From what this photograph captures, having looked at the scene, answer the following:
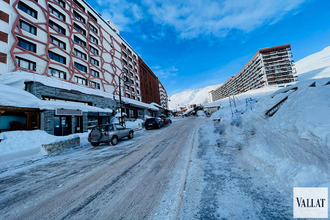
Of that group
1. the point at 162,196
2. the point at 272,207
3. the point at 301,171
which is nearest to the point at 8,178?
the point at 162,196

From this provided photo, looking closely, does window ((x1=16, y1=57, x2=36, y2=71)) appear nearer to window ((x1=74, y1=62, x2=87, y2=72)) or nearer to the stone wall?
window ((x1=74, y1=62, x2=87, y2=72))

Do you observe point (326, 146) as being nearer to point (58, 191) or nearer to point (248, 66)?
point (58, 191)

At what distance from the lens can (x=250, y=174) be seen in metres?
3.43

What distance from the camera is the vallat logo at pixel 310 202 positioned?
1.88m

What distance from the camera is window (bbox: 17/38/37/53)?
1577cm

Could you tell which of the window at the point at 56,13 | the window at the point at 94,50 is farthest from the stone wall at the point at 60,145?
the window at the point at 94,50

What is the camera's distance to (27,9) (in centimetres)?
1747

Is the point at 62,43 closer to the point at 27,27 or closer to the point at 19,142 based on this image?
the point at 27,27

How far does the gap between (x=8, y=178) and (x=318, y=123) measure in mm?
9493

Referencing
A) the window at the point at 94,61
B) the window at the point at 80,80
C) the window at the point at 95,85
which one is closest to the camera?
the window at the point at 80,80

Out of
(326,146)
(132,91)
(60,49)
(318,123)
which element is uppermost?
(60,49)

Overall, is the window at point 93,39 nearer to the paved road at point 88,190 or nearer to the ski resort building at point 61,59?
the ski resort building at point 61,59

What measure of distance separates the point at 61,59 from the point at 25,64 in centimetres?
542

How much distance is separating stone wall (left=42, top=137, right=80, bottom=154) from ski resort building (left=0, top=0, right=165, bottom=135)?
14.9 feet
